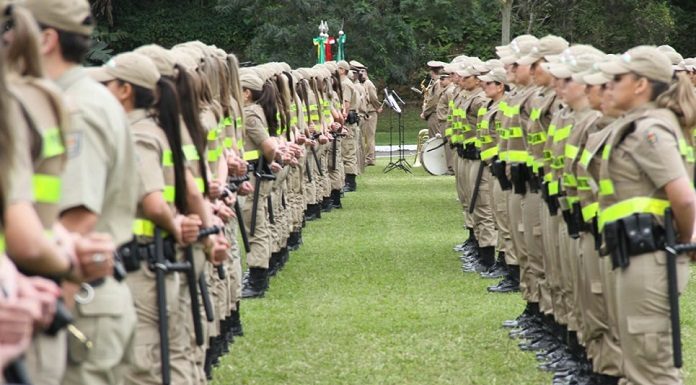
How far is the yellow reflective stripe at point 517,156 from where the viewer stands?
489 inches

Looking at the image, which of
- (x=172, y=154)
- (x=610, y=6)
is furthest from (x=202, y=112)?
(x=610, y=6)

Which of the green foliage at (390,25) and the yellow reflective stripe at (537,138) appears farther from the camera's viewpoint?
the green foliage at (390,25)

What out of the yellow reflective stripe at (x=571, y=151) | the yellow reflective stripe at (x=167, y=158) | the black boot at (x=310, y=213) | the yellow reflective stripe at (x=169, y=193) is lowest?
the black boot at (x=310, y=213)

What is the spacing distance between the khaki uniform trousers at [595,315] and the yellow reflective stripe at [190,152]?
2.52 meters

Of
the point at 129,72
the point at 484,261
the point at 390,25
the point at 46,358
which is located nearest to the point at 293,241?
the point at 484,261

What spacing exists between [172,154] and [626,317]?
249 centimetres

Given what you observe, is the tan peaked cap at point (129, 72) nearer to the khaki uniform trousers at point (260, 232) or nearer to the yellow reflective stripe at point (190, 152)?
the yellow reflective stripe at point (190, 152)

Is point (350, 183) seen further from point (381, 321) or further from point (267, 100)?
point (381, 321)

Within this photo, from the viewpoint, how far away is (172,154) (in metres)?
7.61

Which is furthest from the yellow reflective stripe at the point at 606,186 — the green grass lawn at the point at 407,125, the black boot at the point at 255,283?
the green grass lawn at the point at 407,125

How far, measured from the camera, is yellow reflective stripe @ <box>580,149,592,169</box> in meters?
8.65

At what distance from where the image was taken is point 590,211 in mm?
9055

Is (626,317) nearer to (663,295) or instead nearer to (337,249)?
(663,295)

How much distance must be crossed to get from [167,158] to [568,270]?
3791mm
